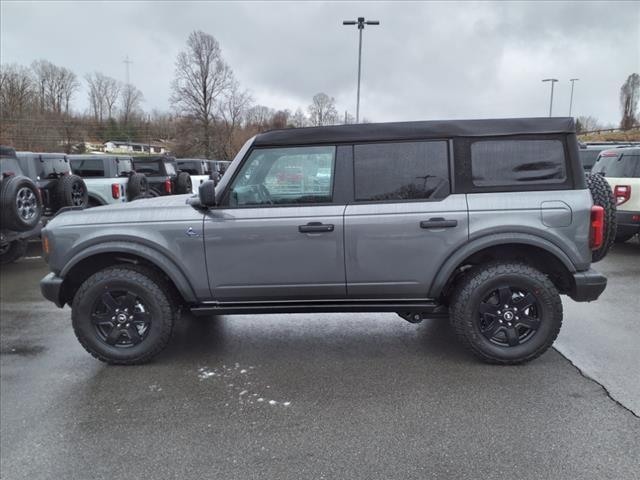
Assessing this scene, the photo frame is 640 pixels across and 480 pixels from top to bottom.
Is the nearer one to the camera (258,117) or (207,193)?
(207,193)

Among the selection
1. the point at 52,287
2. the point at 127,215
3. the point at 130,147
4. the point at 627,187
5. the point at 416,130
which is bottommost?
Result: the point at 52,287

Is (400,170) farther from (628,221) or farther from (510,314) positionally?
(628,221)

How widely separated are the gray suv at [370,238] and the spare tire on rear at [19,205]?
3.66m

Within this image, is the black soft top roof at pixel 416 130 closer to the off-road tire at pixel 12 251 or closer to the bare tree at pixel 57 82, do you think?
the off-road tire at pixel 12 251

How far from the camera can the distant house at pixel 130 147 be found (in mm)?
61156

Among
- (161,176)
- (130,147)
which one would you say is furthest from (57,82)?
(161,176)

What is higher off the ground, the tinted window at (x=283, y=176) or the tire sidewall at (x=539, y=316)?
the tinted window at (x=283, y=176)

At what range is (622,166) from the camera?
26.7 feet

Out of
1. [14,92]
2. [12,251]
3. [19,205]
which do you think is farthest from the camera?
[14,92]

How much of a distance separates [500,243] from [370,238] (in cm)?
100

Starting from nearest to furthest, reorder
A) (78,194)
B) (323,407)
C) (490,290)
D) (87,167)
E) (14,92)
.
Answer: (323,407)
(490,290)
(78,194)
(87,167)
(14,92)

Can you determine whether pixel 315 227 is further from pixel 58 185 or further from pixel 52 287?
pixel 58 185

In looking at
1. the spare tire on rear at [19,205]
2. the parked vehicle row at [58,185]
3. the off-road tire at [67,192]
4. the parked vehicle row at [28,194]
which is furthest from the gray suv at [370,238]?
the off-road tire at [67,192]

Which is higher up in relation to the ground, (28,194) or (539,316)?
(28,194)
